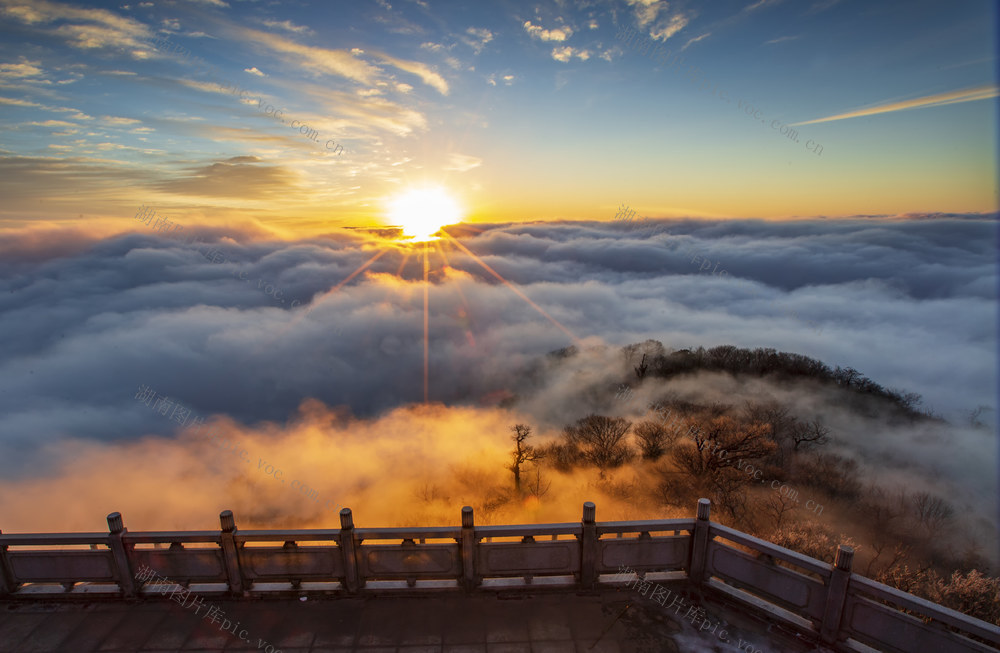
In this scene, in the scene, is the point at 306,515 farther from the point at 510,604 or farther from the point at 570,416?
the point at 510,604

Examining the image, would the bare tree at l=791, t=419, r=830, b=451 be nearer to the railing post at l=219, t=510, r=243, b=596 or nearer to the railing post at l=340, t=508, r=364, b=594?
the railing post at l=340, t=508, r=364, b=594

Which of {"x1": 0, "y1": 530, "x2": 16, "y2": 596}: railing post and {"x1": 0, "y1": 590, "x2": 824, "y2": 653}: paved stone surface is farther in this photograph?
{"x1": 0, "y1": 530, "x2": 16, "y2": 596}: railing post

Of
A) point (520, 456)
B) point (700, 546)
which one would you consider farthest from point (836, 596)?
point (520, 456)

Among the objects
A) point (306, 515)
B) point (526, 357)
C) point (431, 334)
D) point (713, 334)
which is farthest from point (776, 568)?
point (431, 334)

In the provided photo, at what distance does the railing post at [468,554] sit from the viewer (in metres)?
8.91

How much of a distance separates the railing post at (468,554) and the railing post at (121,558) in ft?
21.2

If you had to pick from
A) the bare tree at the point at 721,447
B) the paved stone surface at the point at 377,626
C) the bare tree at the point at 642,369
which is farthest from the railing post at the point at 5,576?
the bare tree at the point at 642,369

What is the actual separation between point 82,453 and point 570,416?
125 meters

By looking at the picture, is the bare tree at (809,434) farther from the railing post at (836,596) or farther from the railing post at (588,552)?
the railing post at (588,552)

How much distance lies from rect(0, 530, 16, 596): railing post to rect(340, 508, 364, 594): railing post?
21.7ft

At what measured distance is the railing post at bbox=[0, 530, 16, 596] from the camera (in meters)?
9.05

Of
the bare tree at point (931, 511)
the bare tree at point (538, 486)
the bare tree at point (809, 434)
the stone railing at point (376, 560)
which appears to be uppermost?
the stone railing at point (376, 560)

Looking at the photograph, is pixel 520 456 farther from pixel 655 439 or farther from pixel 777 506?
pixel 777 506

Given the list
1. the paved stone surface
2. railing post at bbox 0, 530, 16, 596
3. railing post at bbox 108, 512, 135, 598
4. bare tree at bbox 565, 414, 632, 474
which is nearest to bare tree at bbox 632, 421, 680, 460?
bare tree at bbox 565, 414, 632, 474
